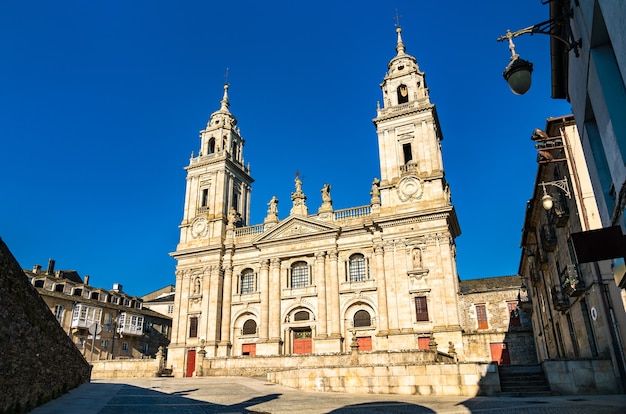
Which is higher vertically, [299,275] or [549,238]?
[299,275]

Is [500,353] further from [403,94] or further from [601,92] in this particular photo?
[601,92]

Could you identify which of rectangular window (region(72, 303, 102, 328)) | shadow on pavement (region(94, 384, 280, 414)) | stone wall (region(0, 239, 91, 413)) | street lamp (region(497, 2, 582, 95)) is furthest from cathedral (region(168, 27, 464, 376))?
street lamp (region(497, 2, 582, 95))

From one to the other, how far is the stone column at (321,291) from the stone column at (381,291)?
4331mm

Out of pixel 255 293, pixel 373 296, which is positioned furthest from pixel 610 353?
pixel 255 293

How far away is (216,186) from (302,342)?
55.8ft

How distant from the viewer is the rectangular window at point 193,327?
38531 millimetres

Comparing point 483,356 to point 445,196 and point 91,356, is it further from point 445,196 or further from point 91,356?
point 91,356

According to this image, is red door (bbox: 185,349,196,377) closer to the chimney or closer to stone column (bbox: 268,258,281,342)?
stone column (bbox: 268,258,281,342)

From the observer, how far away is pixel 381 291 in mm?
33969

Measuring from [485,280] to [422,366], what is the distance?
29185mm

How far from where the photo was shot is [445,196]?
3497 cm

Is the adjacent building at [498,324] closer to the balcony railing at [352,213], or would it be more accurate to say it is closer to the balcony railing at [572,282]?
the balcony railing at [352,213]

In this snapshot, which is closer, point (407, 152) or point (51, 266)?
point (407, 152)

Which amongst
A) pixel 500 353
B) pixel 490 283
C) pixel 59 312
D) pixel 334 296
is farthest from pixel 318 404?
pixel 59 312
